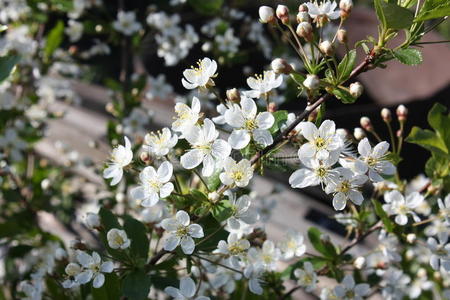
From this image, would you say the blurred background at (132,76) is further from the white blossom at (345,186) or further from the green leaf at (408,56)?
the green leaf at (408,56)

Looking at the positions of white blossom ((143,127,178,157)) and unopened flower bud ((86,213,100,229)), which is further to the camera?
unopened flower bud ((86,213,100,229))

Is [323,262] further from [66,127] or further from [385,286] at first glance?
[66,127]

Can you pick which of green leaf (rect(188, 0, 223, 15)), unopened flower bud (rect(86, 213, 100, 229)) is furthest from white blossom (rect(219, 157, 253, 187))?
green leaf (rect(188, 0, 223, 15))

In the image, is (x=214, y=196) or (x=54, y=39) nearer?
(x=214, y=196)

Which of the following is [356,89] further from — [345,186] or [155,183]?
[155,183]

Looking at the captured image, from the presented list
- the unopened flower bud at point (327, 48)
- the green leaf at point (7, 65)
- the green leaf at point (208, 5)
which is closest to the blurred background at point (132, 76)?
the green leaf at point (208, 5)

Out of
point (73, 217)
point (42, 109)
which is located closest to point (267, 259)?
point (73, 217)

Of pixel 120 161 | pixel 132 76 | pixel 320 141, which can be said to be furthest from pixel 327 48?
pixel 132 76

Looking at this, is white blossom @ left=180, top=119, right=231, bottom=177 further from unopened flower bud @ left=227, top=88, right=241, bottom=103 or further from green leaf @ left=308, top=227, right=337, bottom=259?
green leaf @ left=308, top=227, right=337, bottom=259
